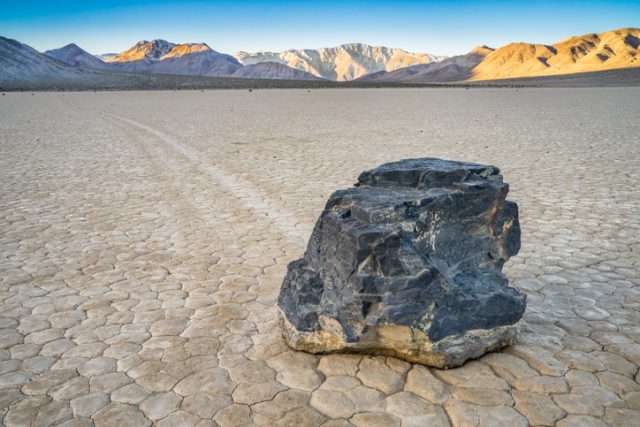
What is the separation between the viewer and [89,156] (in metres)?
11.3

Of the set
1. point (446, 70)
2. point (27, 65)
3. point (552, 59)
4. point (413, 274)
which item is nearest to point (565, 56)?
point (552, 59)

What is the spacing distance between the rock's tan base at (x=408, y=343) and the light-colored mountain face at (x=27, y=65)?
9411 centimetres

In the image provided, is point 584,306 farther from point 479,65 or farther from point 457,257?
point 479,65

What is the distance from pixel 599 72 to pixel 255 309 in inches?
3610

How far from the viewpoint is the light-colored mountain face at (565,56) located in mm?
100312

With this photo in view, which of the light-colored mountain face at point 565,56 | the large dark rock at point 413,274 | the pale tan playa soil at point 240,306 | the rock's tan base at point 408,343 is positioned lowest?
the pale tan playa soil at point 240,306

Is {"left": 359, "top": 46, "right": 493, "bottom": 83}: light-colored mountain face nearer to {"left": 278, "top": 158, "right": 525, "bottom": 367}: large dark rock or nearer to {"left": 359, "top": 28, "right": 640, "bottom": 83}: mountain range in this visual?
{"left": 359, "top": 28, "right": 640, "bottom": 83}: mountain range

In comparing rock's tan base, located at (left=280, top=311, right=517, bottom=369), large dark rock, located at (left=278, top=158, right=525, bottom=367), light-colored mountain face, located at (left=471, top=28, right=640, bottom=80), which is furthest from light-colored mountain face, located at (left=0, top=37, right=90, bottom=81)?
rock's tan base, located at (left=280, top=311, right=517, bottom=369)

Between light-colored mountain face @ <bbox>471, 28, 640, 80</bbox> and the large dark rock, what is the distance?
102072mm

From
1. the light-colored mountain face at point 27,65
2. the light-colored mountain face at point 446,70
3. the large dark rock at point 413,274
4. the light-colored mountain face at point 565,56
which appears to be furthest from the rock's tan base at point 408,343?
the light-colored mountain face at point 446,70

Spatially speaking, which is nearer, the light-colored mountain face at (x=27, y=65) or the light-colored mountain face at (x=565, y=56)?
the light-colored mountain face at (x=27, y=65)

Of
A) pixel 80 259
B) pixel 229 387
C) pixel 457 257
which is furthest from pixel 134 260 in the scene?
pixel 457 257

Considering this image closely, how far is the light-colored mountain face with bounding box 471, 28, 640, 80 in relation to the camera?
329 feet

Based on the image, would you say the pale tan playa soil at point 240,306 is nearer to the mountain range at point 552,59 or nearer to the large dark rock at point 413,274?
the large dark rock at point 413,274
